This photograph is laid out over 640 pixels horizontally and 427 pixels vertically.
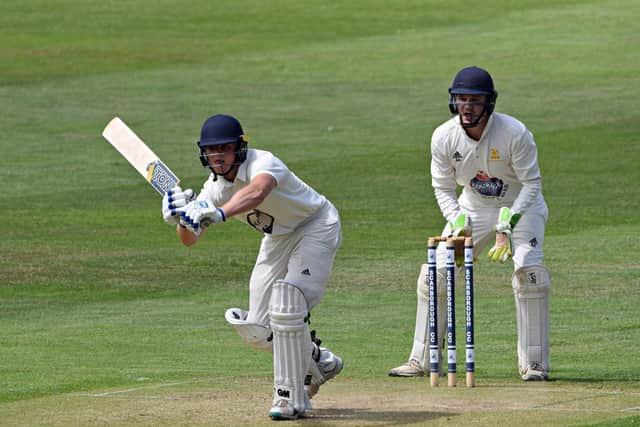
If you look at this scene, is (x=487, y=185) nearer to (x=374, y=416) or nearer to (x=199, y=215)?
(x=374, y=416)

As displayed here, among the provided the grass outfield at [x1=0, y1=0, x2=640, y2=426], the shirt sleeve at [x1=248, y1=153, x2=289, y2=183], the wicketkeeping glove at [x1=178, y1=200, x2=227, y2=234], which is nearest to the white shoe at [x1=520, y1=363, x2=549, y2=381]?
the grass outfield at [x1=0, y1=0, x2=640, y2=426]

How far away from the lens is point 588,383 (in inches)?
415

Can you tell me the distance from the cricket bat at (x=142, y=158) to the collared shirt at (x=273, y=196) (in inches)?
9.7

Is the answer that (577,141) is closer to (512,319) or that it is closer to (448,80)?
(448,80)

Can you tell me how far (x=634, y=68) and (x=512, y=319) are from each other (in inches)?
906

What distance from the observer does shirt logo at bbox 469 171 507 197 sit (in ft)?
36.2

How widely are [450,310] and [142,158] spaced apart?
2.17 metres

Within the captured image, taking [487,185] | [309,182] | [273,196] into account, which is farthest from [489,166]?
[309,182]

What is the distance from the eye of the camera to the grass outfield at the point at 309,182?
10.5m

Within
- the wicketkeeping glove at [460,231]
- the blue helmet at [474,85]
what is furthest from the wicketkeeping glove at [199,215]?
the blue helmet at [474,85]

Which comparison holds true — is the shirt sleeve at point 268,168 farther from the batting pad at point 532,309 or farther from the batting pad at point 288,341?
the batting pad at point 532,309

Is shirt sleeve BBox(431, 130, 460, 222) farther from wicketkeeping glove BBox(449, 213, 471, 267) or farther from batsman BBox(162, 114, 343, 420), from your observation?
batsman BBox(162, 114, 343, 420)

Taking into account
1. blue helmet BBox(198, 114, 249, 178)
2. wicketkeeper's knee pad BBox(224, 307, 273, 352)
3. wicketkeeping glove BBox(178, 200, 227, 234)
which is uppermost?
blue helmet BBox(198, 114, 249, 178)

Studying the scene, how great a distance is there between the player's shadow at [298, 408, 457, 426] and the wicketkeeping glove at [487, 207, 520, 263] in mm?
1401
